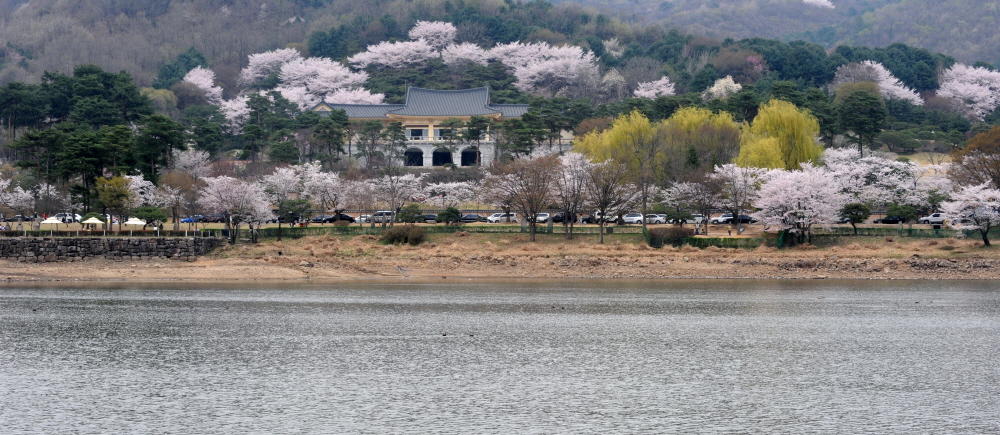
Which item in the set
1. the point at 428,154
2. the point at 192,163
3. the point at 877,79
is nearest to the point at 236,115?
the point at 428,154

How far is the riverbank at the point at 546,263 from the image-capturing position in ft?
157

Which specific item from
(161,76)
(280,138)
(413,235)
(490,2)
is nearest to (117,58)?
(161,76)

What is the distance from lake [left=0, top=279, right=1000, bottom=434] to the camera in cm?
1953

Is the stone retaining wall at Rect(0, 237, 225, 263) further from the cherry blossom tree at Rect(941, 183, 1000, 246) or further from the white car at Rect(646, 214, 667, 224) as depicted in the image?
the cherry blossom tree at Rect(941, 183, 1000, 246)

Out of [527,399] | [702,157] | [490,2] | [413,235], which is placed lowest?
[527,399]

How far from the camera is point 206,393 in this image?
2148cm

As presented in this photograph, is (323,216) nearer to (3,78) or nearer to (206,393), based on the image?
(206,393)

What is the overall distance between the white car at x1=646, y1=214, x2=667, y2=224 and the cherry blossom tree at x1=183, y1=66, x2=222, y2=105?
8701cm

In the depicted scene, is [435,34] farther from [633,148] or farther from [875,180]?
[875,180]

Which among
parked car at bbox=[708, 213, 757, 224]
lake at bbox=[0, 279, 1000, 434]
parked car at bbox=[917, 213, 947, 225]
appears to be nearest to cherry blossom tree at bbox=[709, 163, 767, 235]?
parked car at bbox=[708, 213, 757, 224]

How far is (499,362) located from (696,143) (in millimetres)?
41949

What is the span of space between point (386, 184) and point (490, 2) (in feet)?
344

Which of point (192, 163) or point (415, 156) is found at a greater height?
point (415, 156)

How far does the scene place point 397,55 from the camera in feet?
437
